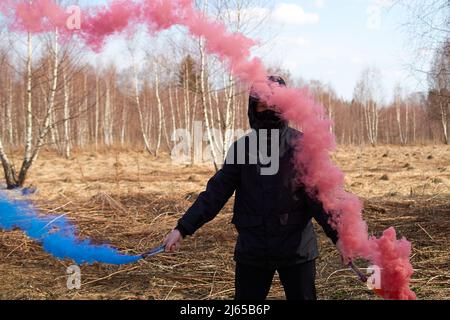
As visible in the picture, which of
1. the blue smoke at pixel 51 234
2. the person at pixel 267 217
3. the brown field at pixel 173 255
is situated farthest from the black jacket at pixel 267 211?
the blue smoke at pixel 51 234

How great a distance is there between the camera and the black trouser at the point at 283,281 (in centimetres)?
277

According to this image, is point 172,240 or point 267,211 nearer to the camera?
point 267,211

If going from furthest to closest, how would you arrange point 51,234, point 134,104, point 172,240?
1. point 134,104
2. point 51,234
3. point 172,240

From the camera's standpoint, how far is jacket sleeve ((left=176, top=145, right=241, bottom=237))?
290 cm

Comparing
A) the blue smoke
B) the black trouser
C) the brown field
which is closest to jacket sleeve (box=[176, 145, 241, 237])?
the black trouser

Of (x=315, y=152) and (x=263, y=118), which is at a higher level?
(x=263, y=118)

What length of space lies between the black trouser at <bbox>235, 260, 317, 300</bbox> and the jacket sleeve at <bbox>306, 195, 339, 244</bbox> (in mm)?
208

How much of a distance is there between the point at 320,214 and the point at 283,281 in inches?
18.0

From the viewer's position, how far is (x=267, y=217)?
2758 millimetres

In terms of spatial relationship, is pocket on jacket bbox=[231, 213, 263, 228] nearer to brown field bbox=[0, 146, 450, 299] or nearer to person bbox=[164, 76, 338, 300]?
person bbox=[164, 76, 338, 300]

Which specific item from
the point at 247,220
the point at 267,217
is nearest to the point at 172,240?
the point at 247,220

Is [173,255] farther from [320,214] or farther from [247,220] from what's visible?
[320,214]

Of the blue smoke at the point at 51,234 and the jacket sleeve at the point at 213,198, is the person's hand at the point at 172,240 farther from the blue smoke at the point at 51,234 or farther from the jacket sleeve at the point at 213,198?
the blue smoke at the point at 51,234
